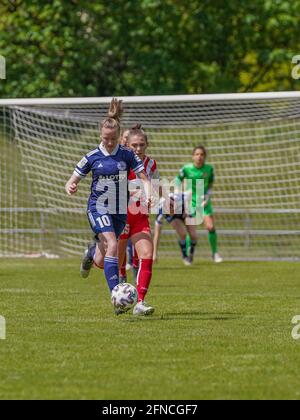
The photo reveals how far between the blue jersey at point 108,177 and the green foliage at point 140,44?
15.7m

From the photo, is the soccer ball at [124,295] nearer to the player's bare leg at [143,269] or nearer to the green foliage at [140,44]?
the player's bare leg at [143,269]

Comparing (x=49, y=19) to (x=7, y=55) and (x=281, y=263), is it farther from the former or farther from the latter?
(x=281, y=263)


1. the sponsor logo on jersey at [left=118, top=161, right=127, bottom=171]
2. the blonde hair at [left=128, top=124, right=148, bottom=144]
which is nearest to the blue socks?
the sponsor logo on jersey at [left=118, top=161, right=127, bottom=171]

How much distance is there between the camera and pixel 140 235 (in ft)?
35.1

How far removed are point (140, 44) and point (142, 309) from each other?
1825 centimetres

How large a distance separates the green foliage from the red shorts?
50.4ft

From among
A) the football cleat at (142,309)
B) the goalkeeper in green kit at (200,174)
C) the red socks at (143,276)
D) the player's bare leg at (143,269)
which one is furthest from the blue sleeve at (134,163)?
the goalkeeper in green kit at (200,174)

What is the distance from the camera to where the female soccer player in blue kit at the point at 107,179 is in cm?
1016

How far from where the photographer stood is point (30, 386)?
6.72m

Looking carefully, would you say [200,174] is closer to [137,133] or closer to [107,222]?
[137,133]

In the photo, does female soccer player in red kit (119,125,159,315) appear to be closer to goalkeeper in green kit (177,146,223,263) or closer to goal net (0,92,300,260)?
goalkeeper in green kit (177,146,223,263)

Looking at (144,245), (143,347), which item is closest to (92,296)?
(144,245)

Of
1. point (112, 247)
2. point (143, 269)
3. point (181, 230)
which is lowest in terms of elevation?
point (143, 269)

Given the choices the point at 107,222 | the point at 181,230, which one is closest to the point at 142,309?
the point at 107,222
